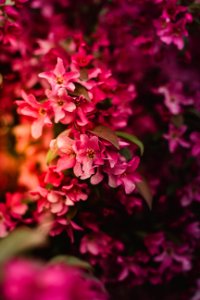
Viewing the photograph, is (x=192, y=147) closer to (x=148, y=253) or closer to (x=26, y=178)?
(x=148, y=253)

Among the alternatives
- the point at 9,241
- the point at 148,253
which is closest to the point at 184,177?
the point at 148,253

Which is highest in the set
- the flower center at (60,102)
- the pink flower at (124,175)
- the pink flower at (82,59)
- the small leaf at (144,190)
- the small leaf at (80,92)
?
the pink flower at (82,59)

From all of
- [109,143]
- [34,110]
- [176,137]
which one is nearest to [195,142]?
[176,137]

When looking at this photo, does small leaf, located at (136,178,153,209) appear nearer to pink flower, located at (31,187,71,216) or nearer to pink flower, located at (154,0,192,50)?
pink flower, located at (31,187,71,216)

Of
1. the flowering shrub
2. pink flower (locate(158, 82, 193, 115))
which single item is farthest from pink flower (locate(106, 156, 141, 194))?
pink flower (locate(158, 82, 193, 115))

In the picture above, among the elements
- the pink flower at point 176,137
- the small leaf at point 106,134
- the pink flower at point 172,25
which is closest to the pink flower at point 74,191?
the small leaf at point 106,134

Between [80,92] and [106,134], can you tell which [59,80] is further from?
[106,134]

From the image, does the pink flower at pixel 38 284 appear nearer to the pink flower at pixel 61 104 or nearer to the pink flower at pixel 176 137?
the pink flower at pixel 61 104

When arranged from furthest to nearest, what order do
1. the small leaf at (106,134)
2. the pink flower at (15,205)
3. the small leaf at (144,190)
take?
the pink flower at (15,205) → the small leaf at (144,190) → the small leaf at (106,134)
